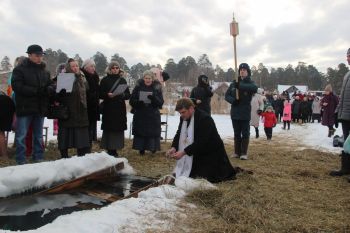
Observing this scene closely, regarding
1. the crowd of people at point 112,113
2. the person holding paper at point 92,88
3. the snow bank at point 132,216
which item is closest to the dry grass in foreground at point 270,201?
the snow bank at point 132,216

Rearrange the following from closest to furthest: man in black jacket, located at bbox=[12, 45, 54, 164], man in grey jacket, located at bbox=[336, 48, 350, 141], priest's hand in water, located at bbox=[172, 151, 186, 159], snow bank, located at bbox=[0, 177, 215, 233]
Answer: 1. snow bank, located at bbox=[0, 177, 215, 233]
2. priest's hand in water, located at bbox=[172, 151, 186, 159]
3. man in black jacket, located at bbox=[12, 45, 54, 164]
4. man in grey jacket, located at bbox=[336, 48, 350, 141]

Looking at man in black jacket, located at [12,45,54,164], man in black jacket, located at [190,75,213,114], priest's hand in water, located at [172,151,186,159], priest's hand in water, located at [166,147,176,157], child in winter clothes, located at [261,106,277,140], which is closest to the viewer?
priest's hand in water, located at [172,151,186,159]

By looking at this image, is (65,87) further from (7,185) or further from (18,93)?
(7,185)

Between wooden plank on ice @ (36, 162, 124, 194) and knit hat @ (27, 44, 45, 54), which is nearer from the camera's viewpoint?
wooden plank on ice @ (36, 162, 124, 194)

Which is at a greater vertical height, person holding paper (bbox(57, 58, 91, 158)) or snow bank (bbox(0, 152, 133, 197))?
person holding paper (bbox(57, 58, 91, 158))

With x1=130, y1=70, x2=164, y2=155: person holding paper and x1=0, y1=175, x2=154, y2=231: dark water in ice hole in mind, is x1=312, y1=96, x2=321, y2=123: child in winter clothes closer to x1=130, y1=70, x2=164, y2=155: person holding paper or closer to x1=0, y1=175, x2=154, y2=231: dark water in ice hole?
x1=130, y1=70, x2=164, y2=155: person holding paper

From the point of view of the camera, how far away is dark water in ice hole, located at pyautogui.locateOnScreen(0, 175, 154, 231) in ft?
12.1

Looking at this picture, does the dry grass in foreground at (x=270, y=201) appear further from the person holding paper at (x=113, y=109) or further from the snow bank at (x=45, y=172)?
the snow bank at (x=45, y=172)

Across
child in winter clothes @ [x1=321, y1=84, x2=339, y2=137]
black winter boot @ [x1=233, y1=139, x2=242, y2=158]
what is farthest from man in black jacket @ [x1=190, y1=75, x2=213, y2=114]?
child in winter clothes @ [x1=321, y1=84, x2=339, y2=137]

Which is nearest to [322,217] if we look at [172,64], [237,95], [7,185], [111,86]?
[7,185]

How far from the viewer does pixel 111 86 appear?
727 centimetres

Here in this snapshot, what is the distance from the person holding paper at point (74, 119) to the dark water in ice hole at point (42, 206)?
5.26 feet

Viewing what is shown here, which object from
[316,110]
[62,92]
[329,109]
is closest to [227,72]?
[316,110]

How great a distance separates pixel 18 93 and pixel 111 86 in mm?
1656
